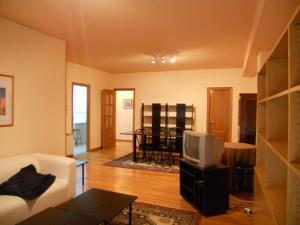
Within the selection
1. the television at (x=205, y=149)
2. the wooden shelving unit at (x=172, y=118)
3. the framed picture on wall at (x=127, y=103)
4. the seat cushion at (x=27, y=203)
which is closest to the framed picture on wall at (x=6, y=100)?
the seat cushion at (x=27, y=203)

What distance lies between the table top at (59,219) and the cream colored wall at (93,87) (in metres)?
4.04

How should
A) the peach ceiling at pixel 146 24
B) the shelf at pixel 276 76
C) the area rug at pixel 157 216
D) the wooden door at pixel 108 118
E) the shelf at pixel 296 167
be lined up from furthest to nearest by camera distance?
the wooden door at pixel 108 118 → the area rug at pixel 157 216 → the peach ceiling at pixel 146 24 → the shelf at pixel 276 76 → the shelf at pixel 296 167

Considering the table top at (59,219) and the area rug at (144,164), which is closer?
the table top at (59,219)

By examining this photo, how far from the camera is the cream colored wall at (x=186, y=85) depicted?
6.54 metres

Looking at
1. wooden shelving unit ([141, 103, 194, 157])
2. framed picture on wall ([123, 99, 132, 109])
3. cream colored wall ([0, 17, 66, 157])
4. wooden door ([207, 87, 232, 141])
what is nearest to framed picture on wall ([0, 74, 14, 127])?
cream colored wall ([0, 17, 66, 157])

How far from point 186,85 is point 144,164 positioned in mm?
2887

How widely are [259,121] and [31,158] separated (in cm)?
299

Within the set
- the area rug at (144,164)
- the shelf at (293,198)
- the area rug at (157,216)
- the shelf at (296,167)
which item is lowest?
the area rug at (157,216)

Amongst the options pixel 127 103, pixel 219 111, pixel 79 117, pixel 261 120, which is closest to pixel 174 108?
pixel 219 111

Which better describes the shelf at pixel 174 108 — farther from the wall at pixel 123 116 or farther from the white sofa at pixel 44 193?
the white sofa at pixel 44 193

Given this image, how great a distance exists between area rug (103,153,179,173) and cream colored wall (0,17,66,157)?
174 cm

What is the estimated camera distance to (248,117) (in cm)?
455

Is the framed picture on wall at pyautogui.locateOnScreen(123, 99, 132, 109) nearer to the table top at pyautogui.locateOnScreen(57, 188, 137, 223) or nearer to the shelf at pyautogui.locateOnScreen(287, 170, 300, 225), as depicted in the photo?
the table top at pyautogui.locateOnScreen(57, 188, 137, 223)

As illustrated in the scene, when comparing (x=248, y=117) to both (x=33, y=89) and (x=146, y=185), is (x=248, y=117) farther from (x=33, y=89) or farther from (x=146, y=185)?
(x=33, y=89)
